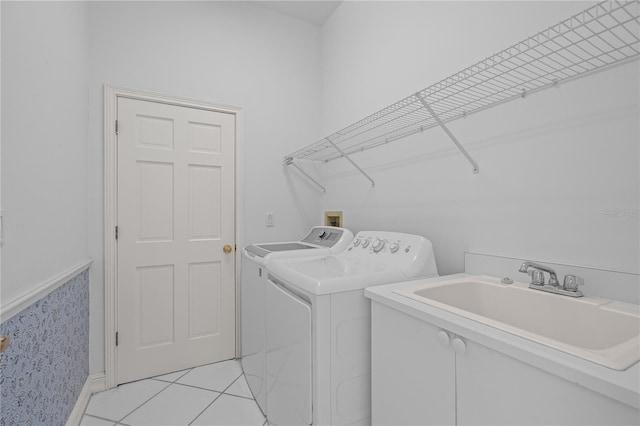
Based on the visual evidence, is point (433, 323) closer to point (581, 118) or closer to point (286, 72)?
point (581, 118)

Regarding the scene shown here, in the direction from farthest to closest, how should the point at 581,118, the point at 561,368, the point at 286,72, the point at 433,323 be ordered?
1. the point at 286,72
2. the point at 581,118
3. the point at 433,323
4. the point at 561,368

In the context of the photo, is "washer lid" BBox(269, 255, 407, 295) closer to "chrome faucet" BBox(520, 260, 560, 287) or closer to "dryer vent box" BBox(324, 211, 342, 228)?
"chrome faucet" BBox(520, 260, 560, 287)

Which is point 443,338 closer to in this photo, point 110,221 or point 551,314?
point 551,314

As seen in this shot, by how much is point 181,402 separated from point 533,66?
253cm

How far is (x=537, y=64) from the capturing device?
1204mm

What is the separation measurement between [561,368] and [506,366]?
134 mm

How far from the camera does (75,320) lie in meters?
1.68

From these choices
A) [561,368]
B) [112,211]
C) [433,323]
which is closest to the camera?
[561,368]

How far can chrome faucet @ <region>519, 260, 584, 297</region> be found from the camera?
3.39ft

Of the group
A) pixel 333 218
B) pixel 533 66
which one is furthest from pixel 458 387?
pixel 333 218

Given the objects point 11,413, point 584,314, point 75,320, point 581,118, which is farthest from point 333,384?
point 75,320

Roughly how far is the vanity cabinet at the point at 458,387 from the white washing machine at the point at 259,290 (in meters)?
0.76

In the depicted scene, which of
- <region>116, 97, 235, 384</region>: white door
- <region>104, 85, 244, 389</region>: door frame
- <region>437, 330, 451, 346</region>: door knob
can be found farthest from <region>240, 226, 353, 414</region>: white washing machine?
<region>437, 330, 451, 346</region>: door knob

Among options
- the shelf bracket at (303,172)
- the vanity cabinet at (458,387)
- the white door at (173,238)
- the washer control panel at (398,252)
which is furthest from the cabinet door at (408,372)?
the shelf bracket at (303,172)
